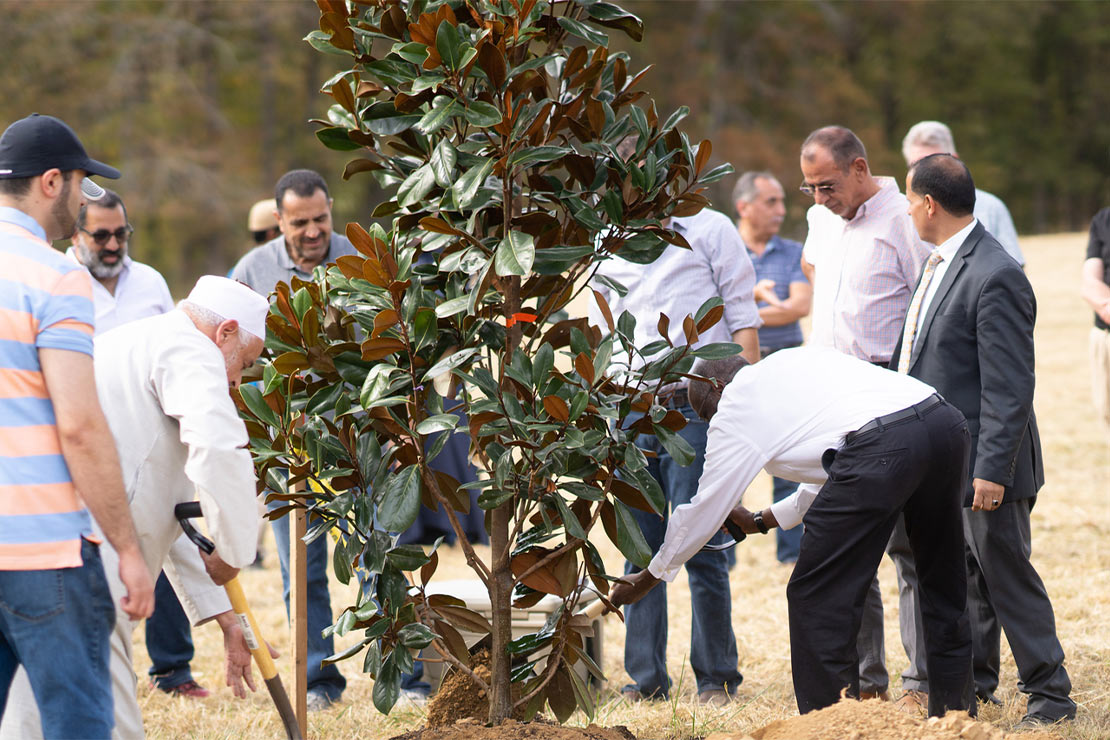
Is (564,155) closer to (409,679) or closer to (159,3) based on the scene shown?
(409,679)

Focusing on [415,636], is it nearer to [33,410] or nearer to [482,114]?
[33,410]

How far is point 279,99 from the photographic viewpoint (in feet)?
93.4

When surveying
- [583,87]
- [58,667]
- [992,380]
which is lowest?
[58,667]

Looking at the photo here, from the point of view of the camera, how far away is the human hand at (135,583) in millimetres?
2650

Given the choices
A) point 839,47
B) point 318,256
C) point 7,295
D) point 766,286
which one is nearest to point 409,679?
point 318,256

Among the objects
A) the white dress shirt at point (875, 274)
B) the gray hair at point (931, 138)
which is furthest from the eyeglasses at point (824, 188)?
the gray hair at point (931, 138)

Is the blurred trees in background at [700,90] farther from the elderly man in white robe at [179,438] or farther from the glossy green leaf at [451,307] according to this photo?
the elderly man in white robe at [179,438]

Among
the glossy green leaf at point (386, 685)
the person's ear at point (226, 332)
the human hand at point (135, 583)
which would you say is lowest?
the glossy green leaf at point (386, 685)

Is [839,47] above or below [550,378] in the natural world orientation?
above

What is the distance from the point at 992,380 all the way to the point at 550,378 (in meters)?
1.65

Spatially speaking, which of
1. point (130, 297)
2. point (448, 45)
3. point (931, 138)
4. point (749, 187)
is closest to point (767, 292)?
point (749, 187)

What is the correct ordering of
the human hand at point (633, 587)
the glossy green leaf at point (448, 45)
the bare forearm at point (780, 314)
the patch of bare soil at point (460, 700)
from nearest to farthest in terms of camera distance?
the glossy green leaf at point (448, 45)
the human hand at point (633, 587)
the patch of bare soil at point (460, 700)
the bare forearm at point (780, 314)

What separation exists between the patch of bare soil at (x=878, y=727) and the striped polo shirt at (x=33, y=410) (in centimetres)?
188

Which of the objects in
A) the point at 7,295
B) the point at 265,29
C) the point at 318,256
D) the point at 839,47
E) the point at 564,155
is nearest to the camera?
the point at 7,295
